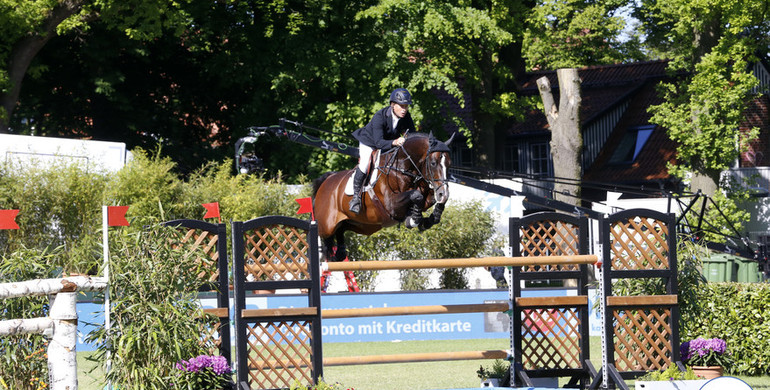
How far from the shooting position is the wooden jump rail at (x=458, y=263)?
20.2 ft

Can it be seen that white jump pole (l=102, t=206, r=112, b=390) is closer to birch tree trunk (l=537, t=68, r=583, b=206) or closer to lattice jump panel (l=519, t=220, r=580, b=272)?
lattice jump panel (l=519, t=220, r=580, b=272)

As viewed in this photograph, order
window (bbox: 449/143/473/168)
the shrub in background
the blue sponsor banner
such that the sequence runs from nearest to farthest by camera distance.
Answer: the blue sponsor banner → the shrub in background → window (bbox: 449/143/473/168)

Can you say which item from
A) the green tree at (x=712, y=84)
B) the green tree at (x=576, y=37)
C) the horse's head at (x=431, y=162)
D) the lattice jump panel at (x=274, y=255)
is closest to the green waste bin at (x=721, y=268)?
the green tree at (x=712, y=84)

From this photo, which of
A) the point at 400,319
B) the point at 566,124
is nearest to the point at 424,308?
the point at 400,319

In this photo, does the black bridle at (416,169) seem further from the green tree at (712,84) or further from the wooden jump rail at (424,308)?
the green tree at (712,84)

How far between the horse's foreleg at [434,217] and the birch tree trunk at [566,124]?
9513mm

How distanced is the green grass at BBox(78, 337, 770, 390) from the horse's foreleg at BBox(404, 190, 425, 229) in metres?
1.45

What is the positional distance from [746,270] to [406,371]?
10.5 meters

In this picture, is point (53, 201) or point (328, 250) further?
point (53, 201)

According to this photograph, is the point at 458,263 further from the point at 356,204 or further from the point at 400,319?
the point at 400,319

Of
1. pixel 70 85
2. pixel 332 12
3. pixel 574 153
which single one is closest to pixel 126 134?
Result: pixel 70 85

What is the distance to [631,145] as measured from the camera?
2719cm

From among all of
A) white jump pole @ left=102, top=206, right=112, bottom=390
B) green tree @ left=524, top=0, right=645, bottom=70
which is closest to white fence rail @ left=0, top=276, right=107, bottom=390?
white jump pole @ left=102, top=206, right=112, bottom=390

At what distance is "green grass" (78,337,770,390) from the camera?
792 cm
